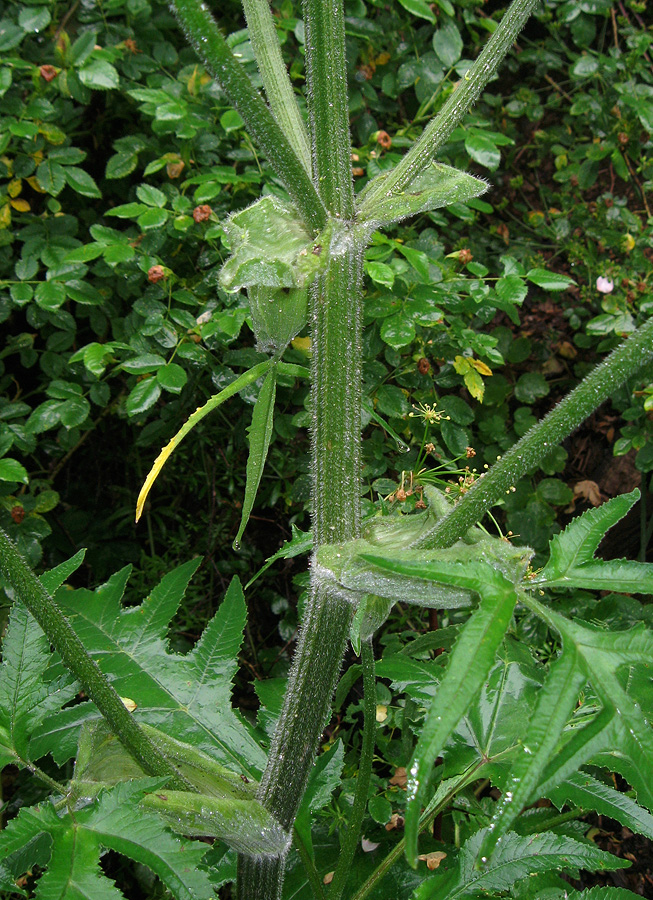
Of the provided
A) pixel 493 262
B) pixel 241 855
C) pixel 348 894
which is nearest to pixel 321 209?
pixel 241 855

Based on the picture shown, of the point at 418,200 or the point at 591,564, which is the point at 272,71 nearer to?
the point at 418,200

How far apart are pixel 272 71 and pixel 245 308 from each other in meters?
0.84

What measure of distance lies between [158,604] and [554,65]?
8.70 ft

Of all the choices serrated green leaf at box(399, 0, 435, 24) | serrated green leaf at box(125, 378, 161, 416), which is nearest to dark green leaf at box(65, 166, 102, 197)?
serrated green leaf at box(125, 378, 161, 416)

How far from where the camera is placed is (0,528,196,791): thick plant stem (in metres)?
0.94

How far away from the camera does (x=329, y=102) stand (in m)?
0.95

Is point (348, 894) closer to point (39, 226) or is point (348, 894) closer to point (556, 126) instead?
point (39, 226)

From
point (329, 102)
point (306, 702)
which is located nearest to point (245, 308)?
point (329, 102)

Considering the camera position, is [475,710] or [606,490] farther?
[606,490]

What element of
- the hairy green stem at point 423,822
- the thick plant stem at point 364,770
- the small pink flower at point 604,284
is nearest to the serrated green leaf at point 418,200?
the thick plant stem at point 364,770

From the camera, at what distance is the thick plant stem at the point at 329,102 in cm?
93

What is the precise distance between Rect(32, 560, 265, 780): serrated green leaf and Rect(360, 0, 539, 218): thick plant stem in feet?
2.63

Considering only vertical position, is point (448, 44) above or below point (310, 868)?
above

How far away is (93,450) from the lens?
8.72ft
